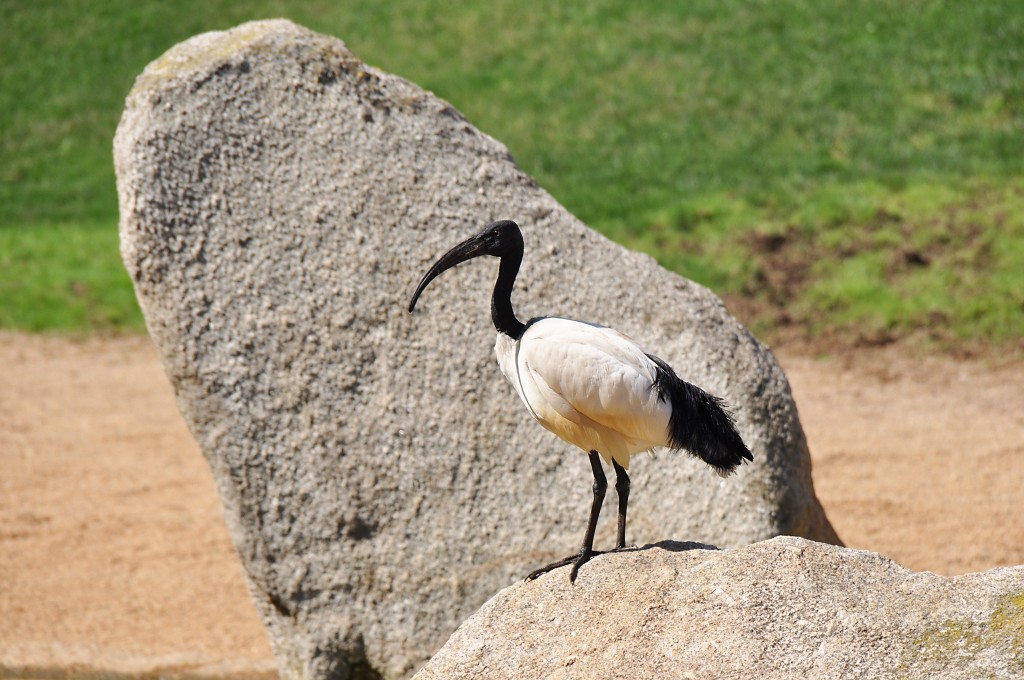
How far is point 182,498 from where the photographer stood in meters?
9.26

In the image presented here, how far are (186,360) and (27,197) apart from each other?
1334cm

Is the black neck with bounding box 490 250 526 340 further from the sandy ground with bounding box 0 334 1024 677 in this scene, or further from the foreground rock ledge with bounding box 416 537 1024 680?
the sandy ground with bounding box 0 334 1024 677

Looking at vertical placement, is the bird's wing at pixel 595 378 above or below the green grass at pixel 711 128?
above

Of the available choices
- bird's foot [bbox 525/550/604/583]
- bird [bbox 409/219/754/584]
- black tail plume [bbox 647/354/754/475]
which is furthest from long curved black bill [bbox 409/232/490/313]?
bird's foot [bbox 525/550/604/583]

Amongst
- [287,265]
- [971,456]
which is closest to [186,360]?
[287,265]

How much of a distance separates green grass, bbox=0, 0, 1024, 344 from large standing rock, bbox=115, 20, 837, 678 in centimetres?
660

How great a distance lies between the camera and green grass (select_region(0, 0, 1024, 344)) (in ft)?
40.4

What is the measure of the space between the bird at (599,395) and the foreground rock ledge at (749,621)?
8.9 inches

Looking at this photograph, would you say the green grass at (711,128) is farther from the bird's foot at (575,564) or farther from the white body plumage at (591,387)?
the bird's foot at (575,564)

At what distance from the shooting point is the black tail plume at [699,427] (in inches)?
171

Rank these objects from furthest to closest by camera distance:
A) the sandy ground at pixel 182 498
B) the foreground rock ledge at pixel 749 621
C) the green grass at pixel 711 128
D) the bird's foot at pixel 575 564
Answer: the green grass at pixel 711 128 → the sandy ground at pixel 182 498 → the bird's foot at pixel 575 564 → the foreground rock ledge at pixel 749 621

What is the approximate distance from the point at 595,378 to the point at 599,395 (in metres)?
0.06

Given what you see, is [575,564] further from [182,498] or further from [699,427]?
[182,498]

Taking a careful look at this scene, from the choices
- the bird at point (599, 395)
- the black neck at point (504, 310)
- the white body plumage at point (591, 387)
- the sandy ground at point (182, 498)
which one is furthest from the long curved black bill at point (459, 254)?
the sandy ground at point (182, 498)
